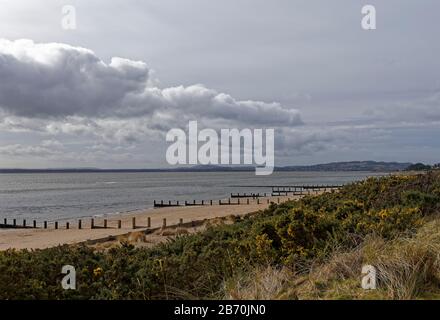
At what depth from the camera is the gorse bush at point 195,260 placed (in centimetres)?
621

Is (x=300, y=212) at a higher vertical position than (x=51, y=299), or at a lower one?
higher

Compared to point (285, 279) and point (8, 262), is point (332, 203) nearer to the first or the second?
point (285, 279)

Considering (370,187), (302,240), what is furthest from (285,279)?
(370,187)

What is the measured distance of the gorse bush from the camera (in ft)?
20.4

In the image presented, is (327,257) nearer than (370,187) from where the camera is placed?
Yes

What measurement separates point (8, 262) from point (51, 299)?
153 cm

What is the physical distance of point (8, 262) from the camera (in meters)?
6.97

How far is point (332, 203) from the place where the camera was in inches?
518

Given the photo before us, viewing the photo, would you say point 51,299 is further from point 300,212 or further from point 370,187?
point 370,187

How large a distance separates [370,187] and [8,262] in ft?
35.5

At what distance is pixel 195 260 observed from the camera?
24.7 feet
